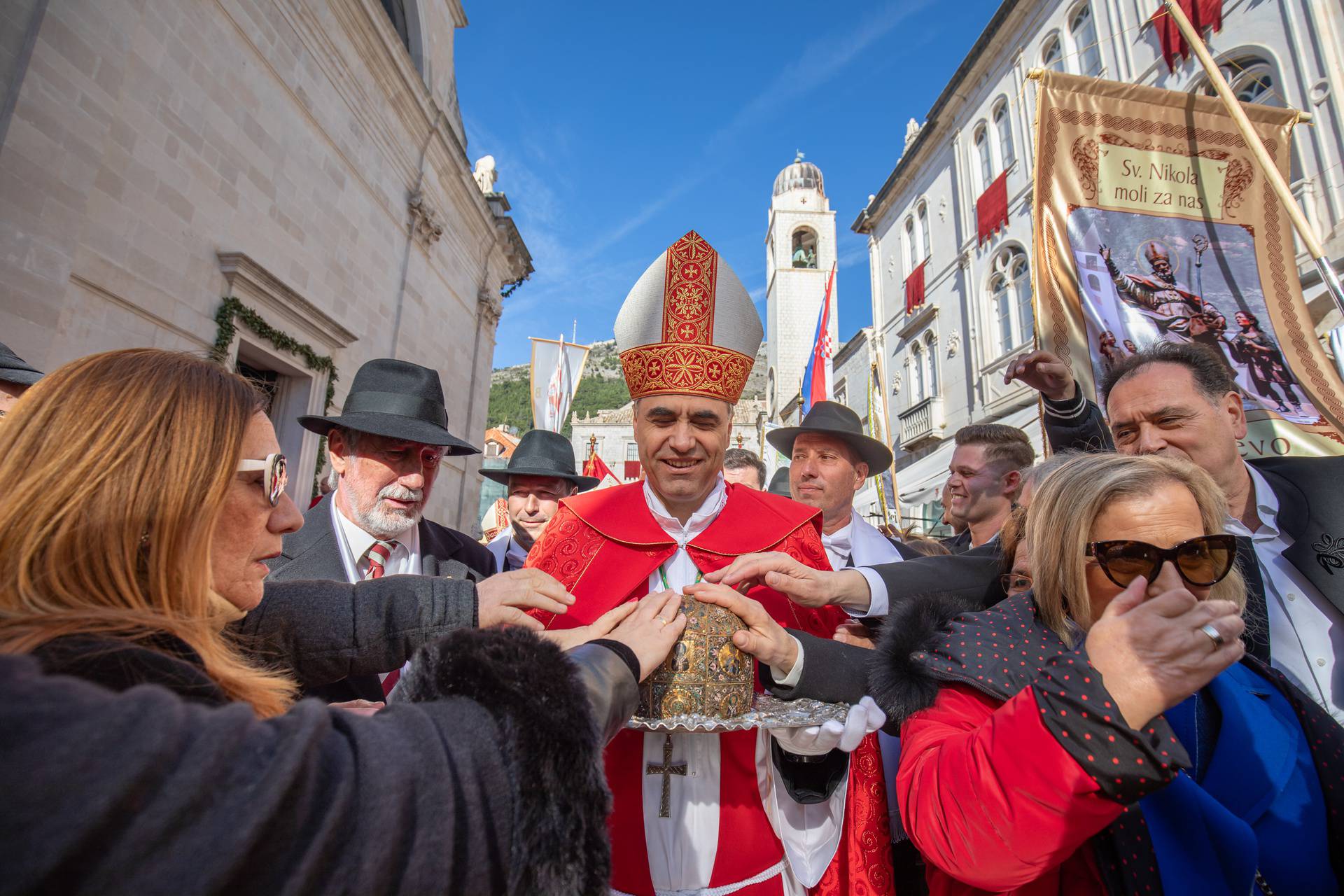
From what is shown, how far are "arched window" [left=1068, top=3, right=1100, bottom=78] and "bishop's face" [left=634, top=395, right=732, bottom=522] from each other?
1546 centimetres

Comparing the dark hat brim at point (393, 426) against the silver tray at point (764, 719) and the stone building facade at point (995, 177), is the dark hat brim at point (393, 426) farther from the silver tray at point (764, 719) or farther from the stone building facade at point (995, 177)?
the stone building facade at point (995, 177)

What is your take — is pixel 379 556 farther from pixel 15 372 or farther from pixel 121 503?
pixel 121 503

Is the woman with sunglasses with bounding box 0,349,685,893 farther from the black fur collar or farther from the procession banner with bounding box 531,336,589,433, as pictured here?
the procession banner with bounding box 531,336,589,433

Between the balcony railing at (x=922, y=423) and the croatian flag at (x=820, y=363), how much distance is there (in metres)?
10.1

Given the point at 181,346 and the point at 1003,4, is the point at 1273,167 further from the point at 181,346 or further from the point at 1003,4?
the point at 1003,4

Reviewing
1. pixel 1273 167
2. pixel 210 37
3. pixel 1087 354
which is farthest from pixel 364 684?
pixel 210 37

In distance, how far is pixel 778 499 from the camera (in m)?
2.70

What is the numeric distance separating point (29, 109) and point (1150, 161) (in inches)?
333

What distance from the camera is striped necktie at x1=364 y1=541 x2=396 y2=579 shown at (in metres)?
3.13

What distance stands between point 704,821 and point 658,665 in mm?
854

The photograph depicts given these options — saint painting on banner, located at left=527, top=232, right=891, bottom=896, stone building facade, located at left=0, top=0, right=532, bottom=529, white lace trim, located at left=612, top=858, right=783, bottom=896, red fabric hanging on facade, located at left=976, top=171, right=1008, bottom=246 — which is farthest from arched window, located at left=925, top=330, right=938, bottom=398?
white lace trim, located at left=612, top=858, right=783, bottom=896

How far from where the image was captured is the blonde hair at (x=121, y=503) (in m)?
0.83

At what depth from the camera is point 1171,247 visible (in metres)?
3.70

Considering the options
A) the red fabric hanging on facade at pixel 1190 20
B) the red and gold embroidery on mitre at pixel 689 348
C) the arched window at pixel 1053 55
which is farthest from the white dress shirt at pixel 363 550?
the arched window at pixel 1053 55
